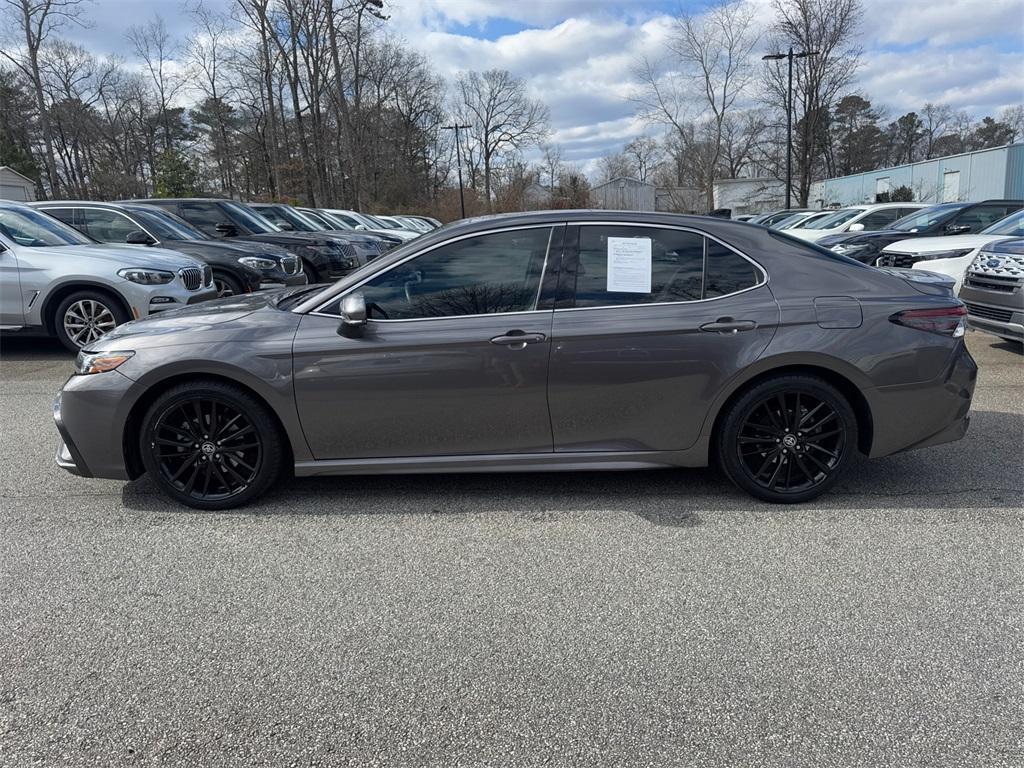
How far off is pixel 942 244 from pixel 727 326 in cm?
843

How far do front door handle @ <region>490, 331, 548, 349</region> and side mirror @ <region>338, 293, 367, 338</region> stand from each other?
69cm

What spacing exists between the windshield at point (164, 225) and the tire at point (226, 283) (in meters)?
1.22

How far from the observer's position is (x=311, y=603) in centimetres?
309

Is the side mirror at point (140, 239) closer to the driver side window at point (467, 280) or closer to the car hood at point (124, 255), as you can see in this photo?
the car hood at point (124, 255)

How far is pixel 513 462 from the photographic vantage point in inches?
156

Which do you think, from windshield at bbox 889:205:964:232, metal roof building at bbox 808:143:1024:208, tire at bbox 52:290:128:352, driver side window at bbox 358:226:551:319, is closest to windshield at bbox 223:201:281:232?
tire at bbox 52:290:128:352

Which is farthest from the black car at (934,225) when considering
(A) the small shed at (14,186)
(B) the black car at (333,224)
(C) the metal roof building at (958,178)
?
(A) the small shed at (14,186)

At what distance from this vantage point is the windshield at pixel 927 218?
1266 centimetres

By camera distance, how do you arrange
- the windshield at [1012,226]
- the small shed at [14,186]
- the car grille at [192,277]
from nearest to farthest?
1. the car grille at [192,277]
2. the windshield at [1012,226]
3. the small shed at [14,186]

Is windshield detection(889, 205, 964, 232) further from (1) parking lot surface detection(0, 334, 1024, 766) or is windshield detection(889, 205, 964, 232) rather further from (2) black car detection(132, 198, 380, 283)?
(1) parking lot surface detection(0, 334, 1024, 766)

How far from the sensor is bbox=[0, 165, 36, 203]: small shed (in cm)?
3994

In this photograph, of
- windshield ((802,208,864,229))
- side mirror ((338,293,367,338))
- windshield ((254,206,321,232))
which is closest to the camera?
side mirror ((338,293,367,338))

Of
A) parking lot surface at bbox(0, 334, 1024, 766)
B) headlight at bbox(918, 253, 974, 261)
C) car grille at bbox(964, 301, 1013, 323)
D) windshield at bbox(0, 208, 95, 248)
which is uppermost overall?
windshield at bbox(0, 208, 95, 248)

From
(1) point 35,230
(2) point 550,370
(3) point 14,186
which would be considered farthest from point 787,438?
(3) point 14,186
